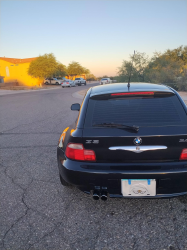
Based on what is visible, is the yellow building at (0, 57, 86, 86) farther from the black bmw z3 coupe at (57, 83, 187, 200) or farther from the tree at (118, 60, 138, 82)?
the black bmw z3 coupe at (57, 83, 187, 200)

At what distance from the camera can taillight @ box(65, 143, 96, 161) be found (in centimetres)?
276

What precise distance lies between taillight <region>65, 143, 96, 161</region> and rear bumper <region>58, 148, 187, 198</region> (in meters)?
0.06

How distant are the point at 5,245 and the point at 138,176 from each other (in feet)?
5.08

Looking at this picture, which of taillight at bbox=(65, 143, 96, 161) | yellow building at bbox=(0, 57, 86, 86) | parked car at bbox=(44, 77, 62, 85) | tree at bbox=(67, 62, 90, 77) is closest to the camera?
taillight at bbox=(65, 143, 96, 161)

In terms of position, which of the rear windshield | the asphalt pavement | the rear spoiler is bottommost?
the asphalt pavement

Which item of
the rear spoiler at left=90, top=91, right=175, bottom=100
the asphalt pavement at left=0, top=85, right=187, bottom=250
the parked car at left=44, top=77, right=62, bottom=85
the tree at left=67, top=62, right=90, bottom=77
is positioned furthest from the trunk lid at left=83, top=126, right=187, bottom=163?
the tree at left=67, top=62, right=90, bottom=77

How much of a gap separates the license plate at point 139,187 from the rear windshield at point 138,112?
630 mm

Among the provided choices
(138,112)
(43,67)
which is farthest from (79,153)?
(43,67)

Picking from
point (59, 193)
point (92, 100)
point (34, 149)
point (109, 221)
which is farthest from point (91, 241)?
point (34, 149)

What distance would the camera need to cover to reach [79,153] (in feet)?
9.23

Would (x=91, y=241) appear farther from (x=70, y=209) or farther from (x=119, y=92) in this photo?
(x=119, y=92)

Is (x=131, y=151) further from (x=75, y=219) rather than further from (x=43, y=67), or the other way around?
(x=43, y=67)

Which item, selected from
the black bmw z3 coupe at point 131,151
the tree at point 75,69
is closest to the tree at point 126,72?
the black bmw z3 coupe at point 131,151

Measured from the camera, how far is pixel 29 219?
2881mm
